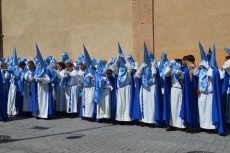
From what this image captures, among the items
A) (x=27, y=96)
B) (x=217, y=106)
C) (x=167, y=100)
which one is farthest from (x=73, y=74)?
(x=217, y=106)

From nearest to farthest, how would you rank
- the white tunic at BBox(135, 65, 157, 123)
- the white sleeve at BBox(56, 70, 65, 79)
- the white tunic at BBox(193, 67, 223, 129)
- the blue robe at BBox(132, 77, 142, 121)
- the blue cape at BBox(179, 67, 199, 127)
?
the white tunic at BBox(193, 67, 223, 129) → the blue cape at BBox(179, 67, 199, 127) → the white tunic at BBox(135, 65, 157, 123) → the blue robe at BBox(132, 77, 142, 121) → the white sleeve at BBox(56, 70, 65, 79)

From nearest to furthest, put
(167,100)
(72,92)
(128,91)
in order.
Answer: (167,100) < (128,91) < (72,92)

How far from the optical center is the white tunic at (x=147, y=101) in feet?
33.7

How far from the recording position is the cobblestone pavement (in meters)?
7.78

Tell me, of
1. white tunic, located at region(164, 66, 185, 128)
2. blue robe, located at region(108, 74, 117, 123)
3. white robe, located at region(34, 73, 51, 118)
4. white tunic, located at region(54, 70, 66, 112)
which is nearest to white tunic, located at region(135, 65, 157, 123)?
white tunic, located at region(164, 66, 185, 128)

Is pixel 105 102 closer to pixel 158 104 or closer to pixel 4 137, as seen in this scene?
pixel 158 104

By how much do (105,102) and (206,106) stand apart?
309 centimetres

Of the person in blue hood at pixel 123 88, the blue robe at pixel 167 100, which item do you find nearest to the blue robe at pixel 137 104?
the person in blue hood at pixel 123 88

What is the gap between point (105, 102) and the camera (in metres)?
11.2

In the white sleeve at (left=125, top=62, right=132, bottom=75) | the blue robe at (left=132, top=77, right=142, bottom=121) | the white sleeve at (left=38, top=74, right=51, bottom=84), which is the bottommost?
the blue robe at (left=132, top=77, right=142, bottom=121)

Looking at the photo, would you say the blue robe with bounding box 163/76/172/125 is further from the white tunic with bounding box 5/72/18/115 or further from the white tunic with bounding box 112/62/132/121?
the white tunic with bounding box 5/72/18/115

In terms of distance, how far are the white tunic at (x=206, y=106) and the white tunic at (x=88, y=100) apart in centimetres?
350

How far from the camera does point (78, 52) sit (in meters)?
18.2

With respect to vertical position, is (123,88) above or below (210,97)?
above
